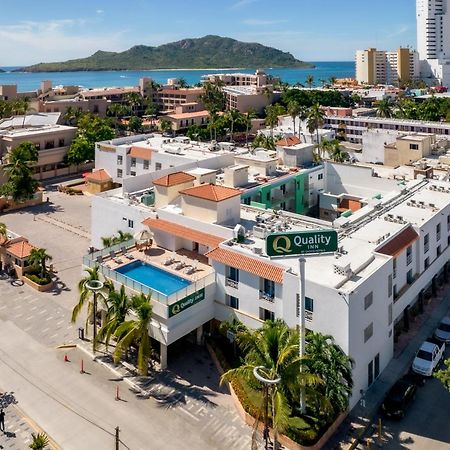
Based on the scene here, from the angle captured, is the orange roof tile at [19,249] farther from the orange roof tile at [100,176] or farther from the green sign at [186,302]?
the orange roof tile at [100,176]

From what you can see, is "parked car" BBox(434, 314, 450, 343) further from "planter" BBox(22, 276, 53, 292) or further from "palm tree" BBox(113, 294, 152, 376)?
"planter" BBox(22, 276, 53, 292)

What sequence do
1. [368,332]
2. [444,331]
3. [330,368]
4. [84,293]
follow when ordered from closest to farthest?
[330,368], [368,332], [84,293], [444,331]

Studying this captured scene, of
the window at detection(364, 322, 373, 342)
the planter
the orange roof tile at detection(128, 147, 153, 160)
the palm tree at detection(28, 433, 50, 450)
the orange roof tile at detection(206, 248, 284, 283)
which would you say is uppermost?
the orange roof tile at detection(128, 147, 153, 160)

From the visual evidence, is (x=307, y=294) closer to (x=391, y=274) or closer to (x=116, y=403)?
(x=391, y=274)

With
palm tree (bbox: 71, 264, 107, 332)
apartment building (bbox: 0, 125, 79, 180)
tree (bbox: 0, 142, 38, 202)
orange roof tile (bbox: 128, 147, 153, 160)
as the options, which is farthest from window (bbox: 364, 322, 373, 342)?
apartment building (bbox: 0, 125, 79, 180)

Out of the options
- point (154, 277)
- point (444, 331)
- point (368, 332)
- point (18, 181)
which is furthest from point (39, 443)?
point (18, 181)

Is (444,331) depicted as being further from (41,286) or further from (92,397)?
(41,286)

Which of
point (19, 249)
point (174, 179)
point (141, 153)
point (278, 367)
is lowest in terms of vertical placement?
point (278, 367)
